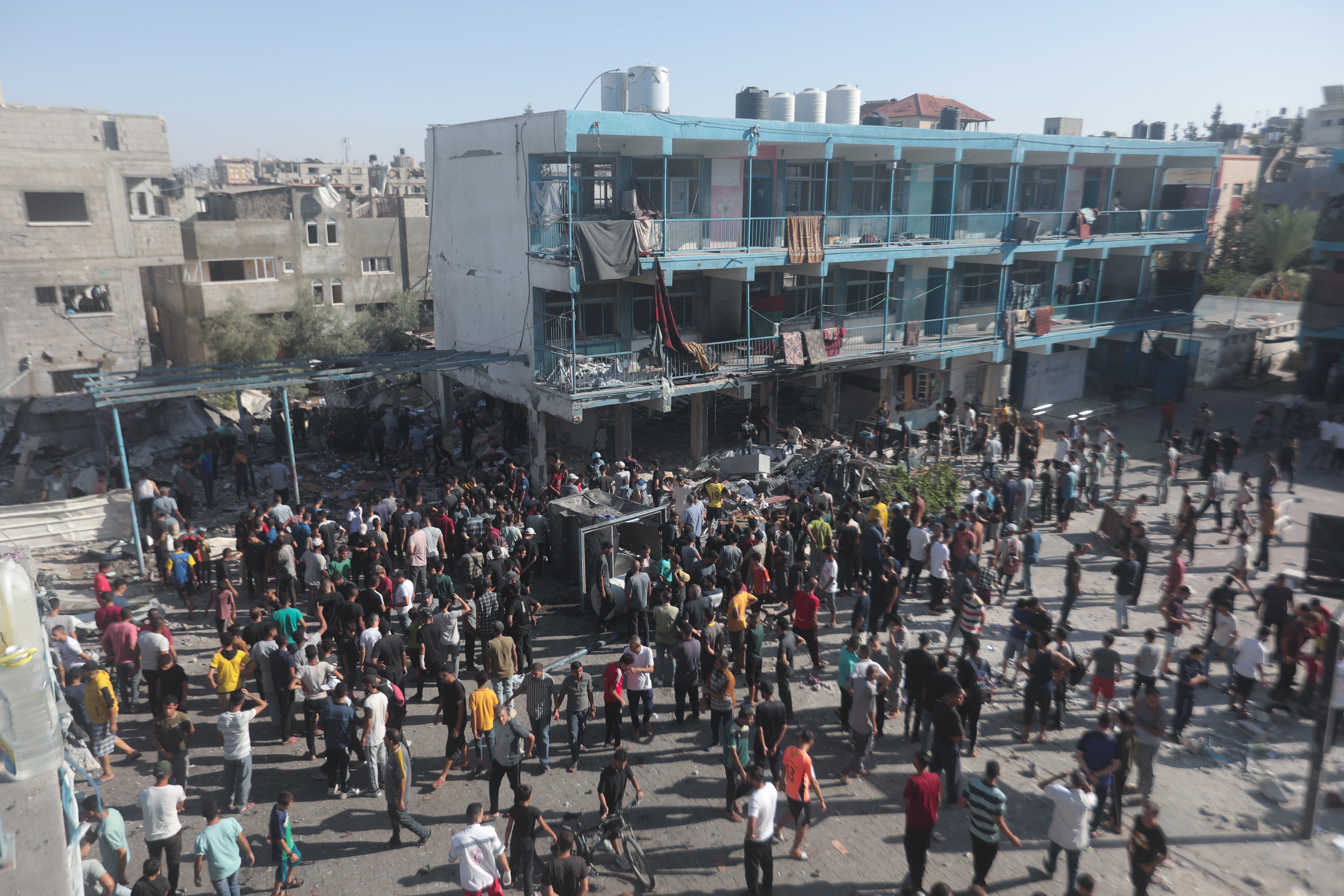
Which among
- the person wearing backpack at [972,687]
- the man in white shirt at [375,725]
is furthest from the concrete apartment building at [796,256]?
the person wearing backpack at [972,687]

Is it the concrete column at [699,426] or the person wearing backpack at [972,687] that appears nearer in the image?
the person wearing backpack at [972,687]

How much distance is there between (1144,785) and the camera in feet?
30.3

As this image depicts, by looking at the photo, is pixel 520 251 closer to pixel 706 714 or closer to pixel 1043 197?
pixel 706 714

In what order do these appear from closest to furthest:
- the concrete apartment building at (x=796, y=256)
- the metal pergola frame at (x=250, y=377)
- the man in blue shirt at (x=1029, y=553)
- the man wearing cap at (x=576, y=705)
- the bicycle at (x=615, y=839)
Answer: the bicycle at (x=615, y=839), the man wearing cap at (x=576, y=705), the man in blue shirt at (x=1029, y=553), the metal pergola frame at (x=250, y=377), the concrete apartment building at (x=796, y=256)

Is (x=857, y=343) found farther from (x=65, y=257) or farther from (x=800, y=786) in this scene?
(x=65, y=257)

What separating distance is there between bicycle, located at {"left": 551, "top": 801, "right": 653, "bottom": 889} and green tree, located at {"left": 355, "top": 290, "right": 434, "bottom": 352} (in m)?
28.5

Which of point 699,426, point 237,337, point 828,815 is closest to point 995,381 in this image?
point 699,426

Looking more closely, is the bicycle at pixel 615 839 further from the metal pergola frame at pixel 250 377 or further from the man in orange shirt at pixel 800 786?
the metal pergola frame at pixel 250 377

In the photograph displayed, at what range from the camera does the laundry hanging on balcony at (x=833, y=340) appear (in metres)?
22.7

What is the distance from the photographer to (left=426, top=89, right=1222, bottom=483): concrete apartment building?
19.8m

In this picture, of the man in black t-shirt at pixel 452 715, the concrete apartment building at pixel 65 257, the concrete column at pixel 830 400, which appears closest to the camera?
the man in black t-shirt at pixel 452 715

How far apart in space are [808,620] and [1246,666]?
5.56 m

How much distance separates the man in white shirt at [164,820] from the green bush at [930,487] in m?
12.8

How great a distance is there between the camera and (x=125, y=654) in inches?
414
